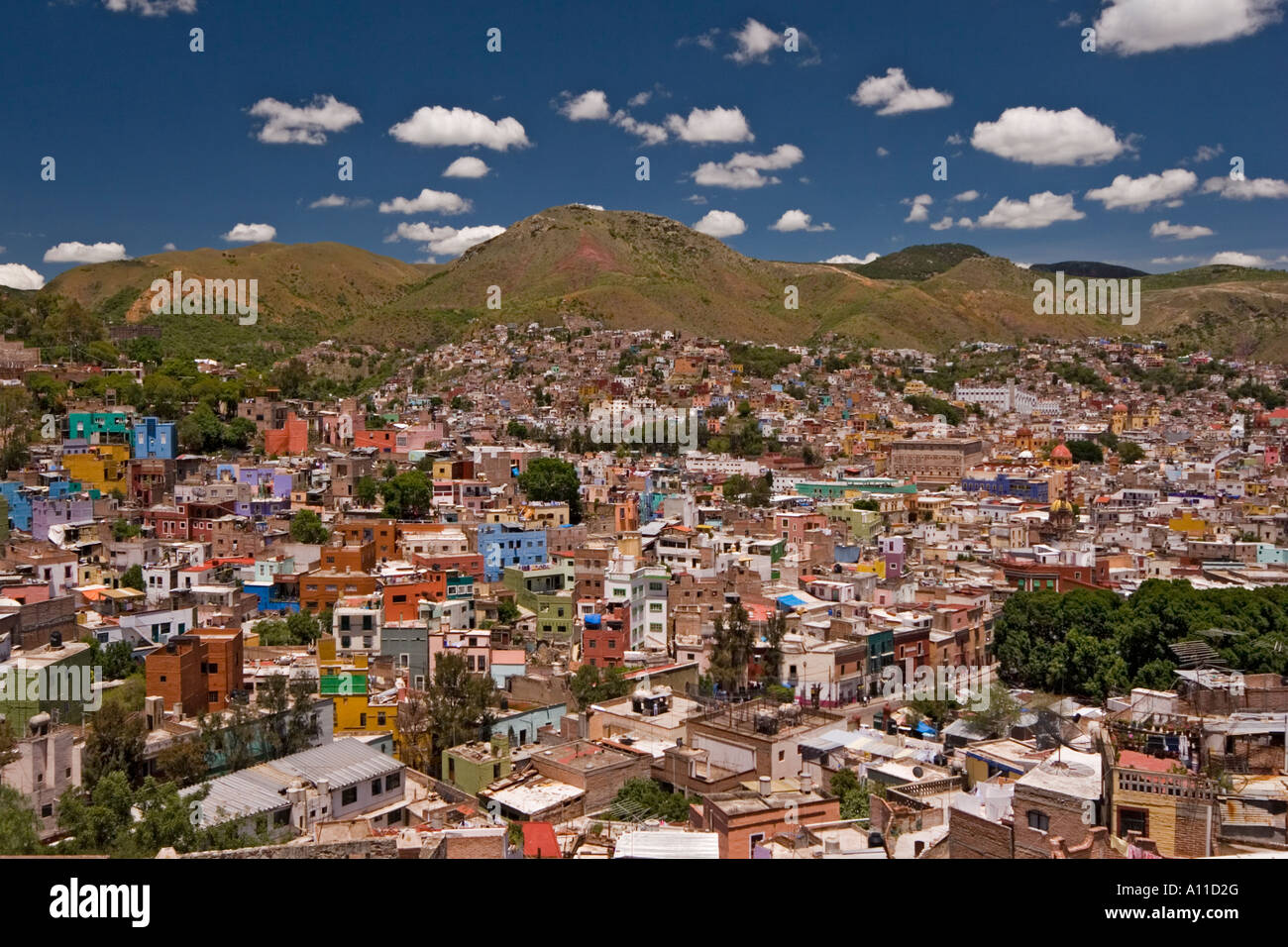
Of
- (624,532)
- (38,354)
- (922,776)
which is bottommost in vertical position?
(922,776)

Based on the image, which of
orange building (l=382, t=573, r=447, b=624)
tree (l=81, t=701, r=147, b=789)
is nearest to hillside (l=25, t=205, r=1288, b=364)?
orange building (l=382, t=573, r=447, b=624)

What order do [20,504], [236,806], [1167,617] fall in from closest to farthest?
[236,806], [1167,617], [20,504]

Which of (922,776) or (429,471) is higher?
(429,471)

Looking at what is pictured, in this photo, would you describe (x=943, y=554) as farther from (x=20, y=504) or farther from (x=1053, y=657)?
(x=20, y=504)

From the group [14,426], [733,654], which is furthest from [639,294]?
[733,654]

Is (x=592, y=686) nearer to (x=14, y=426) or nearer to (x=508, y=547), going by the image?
(x=508, y=547)

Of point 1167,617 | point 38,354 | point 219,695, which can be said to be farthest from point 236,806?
point 38,354

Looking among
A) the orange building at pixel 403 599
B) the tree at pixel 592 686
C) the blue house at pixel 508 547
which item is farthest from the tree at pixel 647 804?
the blue house at pixel 508 547
